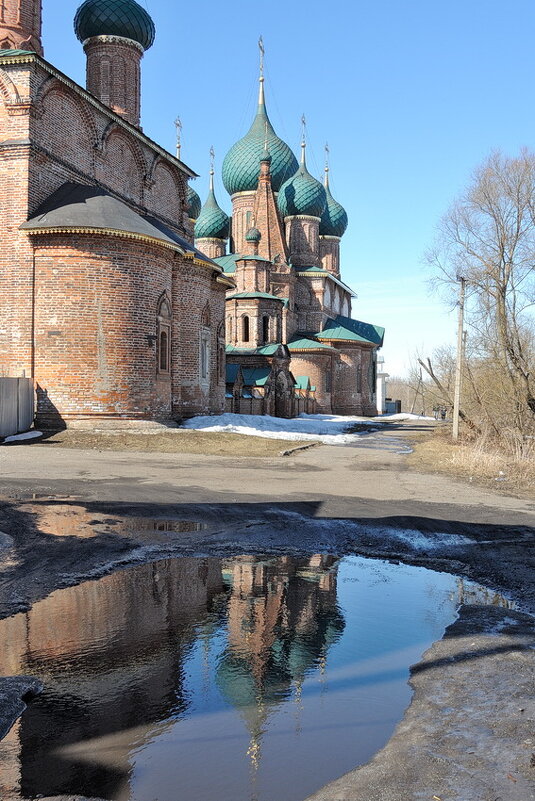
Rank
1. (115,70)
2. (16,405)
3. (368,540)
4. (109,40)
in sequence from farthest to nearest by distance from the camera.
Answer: (115,70) → (109,40) → (16,405) → (368,540)

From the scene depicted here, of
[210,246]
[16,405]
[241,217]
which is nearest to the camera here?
[16,405]

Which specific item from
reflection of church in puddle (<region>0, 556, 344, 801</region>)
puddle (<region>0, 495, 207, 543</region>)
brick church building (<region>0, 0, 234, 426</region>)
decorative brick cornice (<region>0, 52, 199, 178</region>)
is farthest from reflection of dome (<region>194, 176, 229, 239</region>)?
reflection of church in puddle (<region>0, 556, 344, 801</region>)

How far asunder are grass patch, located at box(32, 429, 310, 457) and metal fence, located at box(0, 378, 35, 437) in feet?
2.68

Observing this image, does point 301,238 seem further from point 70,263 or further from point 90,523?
point 90,523

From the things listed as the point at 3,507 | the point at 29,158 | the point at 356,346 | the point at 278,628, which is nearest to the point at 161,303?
the point at 29,158

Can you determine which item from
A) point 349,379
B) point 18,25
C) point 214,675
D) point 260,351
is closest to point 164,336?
point 18,25

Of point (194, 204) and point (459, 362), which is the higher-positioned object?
point (194, 204)

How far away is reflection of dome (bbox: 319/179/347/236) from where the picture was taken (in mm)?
49344

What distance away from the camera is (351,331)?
46.1 meters

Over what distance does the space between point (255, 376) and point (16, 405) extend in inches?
669

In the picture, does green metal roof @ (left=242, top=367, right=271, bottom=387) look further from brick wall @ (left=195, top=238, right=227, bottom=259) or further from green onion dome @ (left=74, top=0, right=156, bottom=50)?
brick wall @ (left=195, top=238, right=227, bottom=259)

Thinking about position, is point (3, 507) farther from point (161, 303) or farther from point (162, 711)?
point (161, 303)

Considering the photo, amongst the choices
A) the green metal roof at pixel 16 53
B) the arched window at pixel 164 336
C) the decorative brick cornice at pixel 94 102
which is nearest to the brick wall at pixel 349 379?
the decorative brick cornice at pixel 94 102

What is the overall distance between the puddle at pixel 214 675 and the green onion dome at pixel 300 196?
39732 mm
